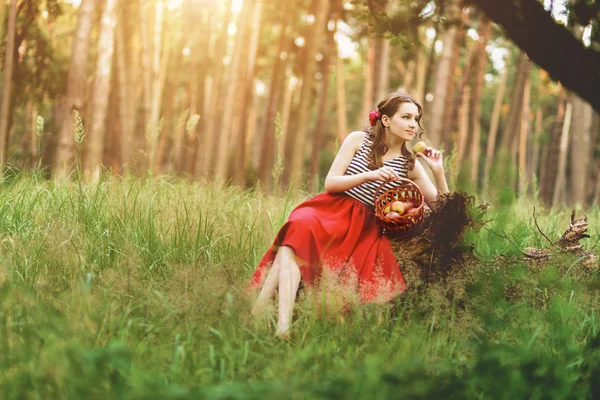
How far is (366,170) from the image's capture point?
3980 millimetres

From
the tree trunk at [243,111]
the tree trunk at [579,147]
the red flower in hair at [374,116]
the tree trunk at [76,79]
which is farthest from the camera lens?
the tree trunk at [243,111]

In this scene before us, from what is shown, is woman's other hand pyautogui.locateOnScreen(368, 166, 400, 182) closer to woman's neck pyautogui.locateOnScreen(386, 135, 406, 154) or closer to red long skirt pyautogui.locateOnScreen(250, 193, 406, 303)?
red long skirt pyautogui.locateOnScreen(250, 193, 406, 303)

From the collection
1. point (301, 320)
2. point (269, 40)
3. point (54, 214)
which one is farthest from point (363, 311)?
point (269, 40)

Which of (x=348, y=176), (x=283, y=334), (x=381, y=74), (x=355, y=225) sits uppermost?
(x=381, y=74)

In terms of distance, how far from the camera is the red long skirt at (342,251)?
11.4 feet

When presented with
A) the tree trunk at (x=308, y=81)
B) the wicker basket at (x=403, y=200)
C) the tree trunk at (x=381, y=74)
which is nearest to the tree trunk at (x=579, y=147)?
the tree trunk at (x=381, y=74)

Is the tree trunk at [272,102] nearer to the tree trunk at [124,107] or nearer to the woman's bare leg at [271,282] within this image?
the tree trunk at [124,107]

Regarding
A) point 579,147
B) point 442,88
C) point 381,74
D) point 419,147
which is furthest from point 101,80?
point 579,147

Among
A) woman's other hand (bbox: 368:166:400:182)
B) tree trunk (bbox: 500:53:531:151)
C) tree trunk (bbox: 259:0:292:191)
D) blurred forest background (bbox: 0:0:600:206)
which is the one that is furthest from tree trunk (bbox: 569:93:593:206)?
woman's other hand (bbox: 368:166:400:182)

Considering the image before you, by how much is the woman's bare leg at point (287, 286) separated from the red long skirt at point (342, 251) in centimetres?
4

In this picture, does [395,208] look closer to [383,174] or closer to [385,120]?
[383,174]

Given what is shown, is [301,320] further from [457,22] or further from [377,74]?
[377,74]

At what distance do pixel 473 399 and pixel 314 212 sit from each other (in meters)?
1.52

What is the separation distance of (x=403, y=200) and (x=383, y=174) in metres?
0.23
